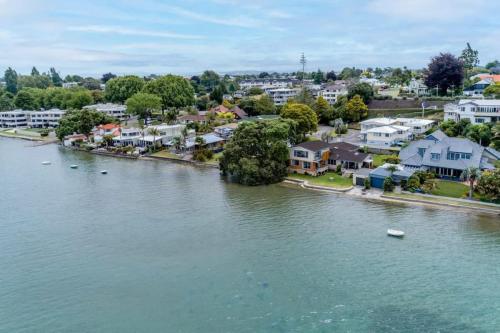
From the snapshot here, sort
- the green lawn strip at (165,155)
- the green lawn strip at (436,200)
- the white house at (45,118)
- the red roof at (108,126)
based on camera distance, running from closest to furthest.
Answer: the green lawn strip at (436,200), the green lawn strip at (165,155), the red roof at (108,126), the white house at (45,118)

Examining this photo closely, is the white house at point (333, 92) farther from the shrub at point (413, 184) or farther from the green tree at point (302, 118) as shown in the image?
the shrub at point (413, 184)

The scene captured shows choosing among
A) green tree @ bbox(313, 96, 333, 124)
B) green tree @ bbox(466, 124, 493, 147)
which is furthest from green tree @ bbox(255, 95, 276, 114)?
green tree @ bbox(466, 124, 493, 147)

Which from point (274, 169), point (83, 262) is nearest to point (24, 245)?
point (83, 262)

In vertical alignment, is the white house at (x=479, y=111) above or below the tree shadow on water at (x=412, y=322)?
above

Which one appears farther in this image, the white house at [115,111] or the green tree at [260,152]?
the white house at [115,111]

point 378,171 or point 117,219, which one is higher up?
point 378,171

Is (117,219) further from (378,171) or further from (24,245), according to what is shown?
(378,171)

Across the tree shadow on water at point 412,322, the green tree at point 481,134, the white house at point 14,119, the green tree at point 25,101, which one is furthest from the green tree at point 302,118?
the green tree at point 25,101
